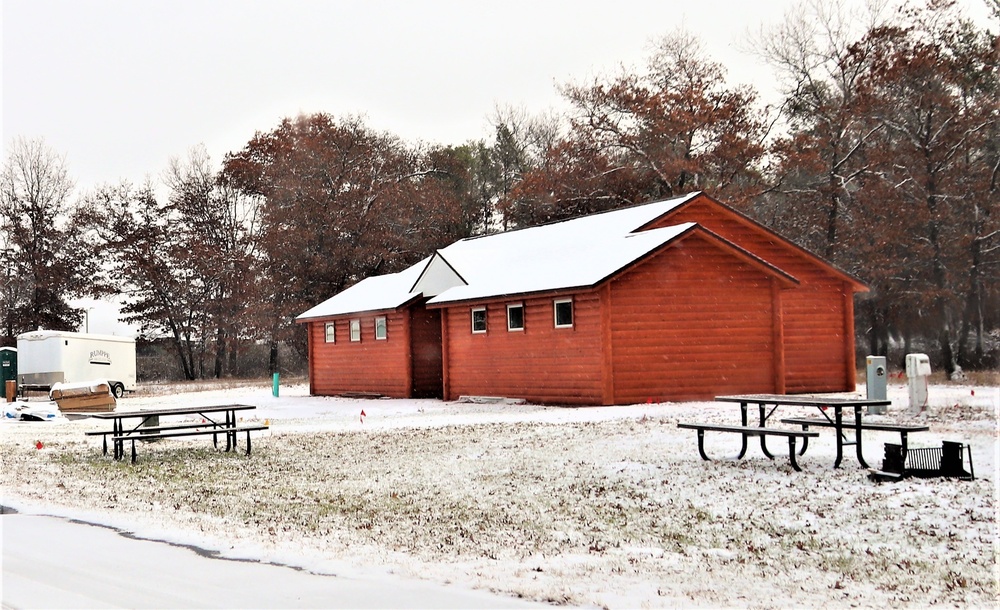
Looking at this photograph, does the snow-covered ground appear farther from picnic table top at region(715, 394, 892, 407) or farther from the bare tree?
the bare tree

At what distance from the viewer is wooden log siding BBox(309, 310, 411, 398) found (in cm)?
3122

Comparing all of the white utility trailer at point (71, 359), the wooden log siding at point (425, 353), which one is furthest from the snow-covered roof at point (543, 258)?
the white utility trailer at point (71, 359)

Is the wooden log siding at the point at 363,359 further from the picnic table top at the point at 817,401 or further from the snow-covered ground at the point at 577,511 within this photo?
the picnic table top at the point at 817,401

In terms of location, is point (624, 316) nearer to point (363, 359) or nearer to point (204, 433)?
point (204, 433)

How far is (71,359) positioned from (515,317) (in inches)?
832

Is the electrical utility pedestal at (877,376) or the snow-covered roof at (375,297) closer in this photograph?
the electrical utility pedestal at (877,376)

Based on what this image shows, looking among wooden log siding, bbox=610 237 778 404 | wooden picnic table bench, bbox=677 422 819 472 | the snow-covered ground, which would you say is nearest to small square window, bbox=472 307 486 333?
wooden log siding, bbox=610 237 778 404

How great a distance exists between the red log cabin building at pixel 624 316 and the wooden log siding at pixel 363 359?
8 centimetres

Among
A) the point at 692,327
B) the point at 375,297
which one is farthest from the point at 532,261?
the point at 375,297

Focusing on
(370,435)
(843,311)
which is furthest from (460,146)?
(370,435)

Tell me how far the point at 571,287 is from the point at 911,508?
14522 mm

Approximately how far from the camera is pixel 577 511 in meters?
9.88

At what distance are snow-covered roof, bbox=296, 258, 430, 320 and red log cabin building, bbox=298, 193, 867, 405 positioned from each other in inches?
9.6

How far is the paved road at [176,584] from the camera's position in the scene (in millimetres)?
6656
